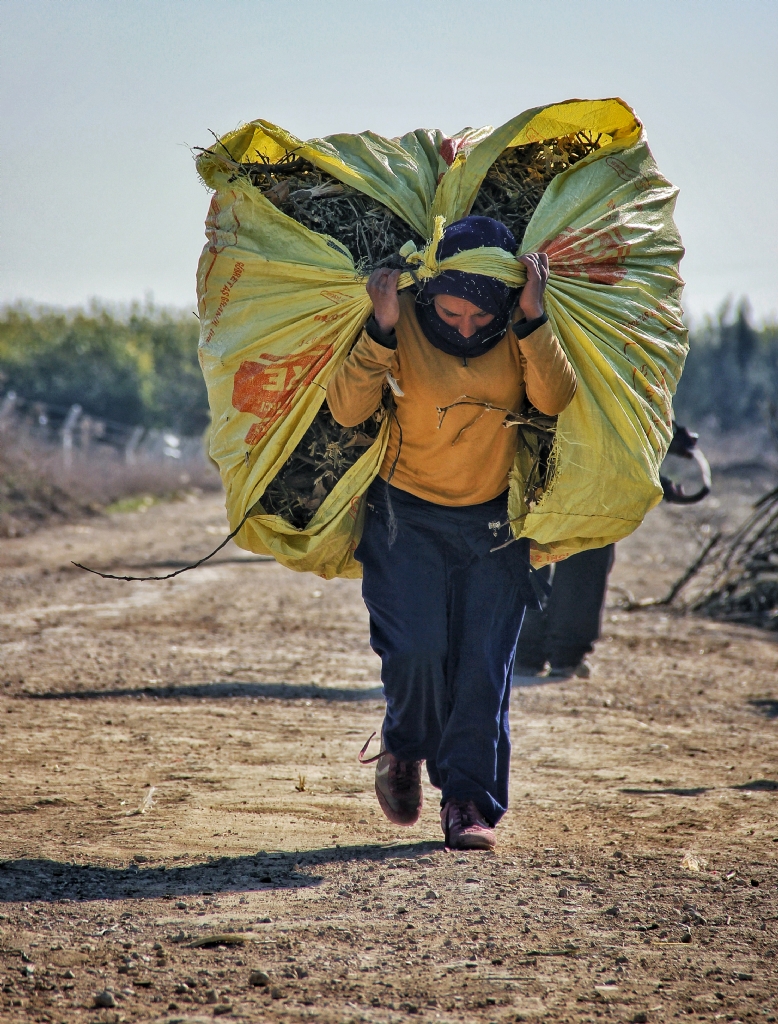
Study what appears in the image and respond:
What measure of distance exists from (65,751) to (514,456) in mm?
2247

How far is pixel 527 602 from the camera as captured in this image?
3.68 metres

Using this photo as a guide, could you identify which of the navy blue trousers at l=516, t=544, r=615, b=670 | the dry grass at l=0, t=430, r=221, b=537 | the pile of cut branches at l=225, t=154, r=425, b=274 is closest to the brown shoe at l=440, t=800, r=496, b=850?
the pile of cut branches at l=225, t=154, r=425, b=274

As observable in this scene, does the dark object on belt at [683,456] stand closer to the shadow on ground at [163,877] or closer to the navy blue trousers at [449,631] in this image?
the navy blue trousers at [449,631]

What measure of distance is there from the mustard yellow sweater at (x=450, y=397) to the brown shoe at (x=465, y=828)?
3.14ft

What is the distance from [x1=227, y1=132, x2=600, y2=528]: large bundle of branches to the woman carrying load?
23 cm

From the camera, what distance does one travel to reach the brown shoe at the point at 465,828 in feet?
11.3

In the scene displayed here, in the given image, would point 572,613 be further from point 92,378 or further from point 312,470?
point 92,378

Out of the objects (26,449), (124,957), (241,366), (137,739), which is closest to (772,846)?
(124,957)

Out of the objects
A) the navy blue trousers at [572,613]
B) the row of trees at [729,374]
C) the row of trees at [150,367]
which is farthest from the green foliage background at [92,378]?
the navy blue trousers at [572,613]

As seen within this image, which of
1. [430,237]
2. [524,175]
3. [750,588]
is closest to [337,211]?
[430,237]

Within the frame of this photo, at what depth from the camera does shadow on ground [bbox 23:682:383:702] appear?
5658 mm

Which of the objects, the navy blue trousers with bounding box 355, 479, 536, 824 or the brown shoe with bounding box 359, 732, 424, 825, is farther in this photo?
the brown shoe with bounding box 359, 732, 424, 825

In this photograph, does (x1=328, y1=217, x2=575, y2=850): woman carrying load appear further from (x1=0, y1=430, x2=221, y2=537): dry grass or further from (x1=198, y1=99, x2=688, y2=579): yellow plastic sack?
(x1=0, y1=430, x2=221, y2=537): dry grass

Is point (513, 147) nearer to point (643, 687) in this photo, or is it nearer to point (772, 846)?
point (772, 846)
